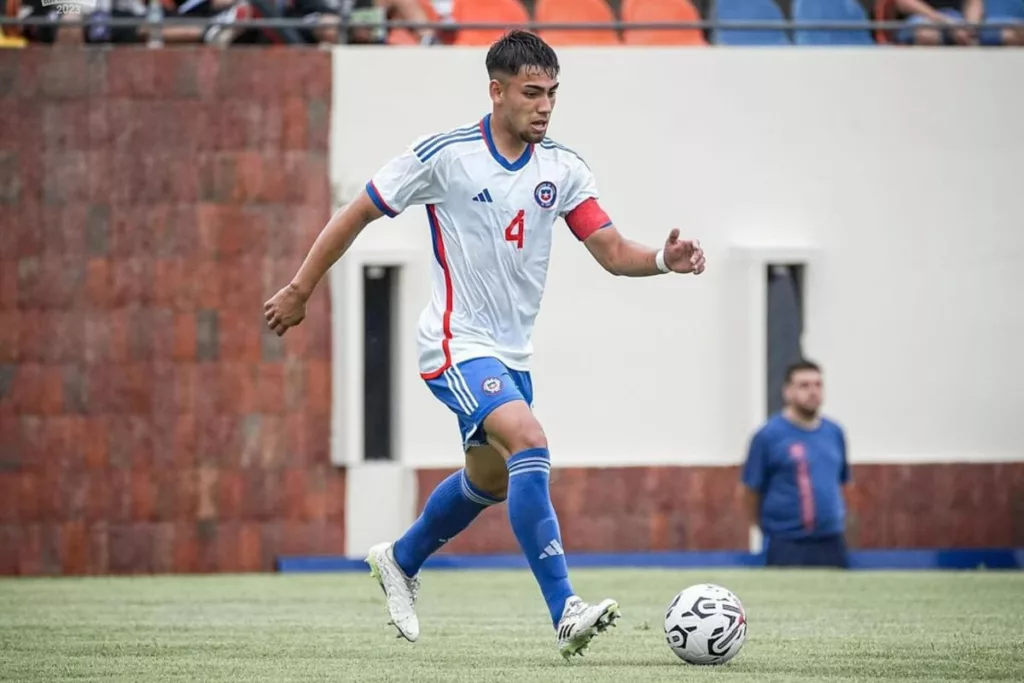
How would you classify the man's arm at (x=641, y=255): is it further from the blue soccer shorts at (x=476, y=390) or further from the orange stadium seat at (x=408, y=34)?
the orange stadium seat at (x=408, y=34)

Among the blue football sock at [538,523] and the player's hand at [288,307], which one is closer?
the blue football sock at [538,523]

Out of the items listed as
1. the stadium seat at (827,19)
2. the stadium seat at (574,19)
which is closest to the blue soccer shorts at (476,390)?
the stadium seat at (574,19)

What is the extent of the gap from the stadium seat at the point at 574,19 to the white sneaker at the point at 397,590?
857cm

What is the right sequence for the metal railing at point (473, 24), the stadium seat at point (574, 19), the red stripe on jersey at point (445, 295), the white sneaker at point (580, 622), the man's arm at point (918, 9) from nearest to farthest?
the white sneaker at point (580, 622) → the red stripe on jersey at point (445, 295) → the metal railing at point (473, 24) → the stadium seat at point (574, 19) → the man's arm at point (918, 9)

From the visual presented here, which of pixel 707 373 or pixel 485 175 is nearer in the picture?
pixel 485 175

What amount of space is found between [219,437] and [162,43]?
3014 mm

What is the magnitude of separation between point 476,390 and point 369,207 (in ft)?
2.77

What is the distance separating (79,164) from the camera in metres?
15.6

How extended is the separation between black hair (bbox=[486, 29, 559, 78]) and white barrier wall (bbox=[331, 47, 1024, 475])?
7843 mm

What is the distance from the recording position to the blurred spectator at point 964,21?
17.1 metres

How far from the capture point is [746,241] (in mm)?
16719

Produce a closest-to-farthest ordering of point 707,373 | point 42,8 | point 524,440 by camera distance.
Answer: point 524,440
point 42,8
point 707,373

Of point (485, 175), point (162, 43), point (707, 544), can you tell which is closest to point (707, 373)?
point (707, 544)

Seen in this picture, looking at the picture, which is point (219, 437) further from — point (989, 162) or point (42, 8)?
point (989, 162)
